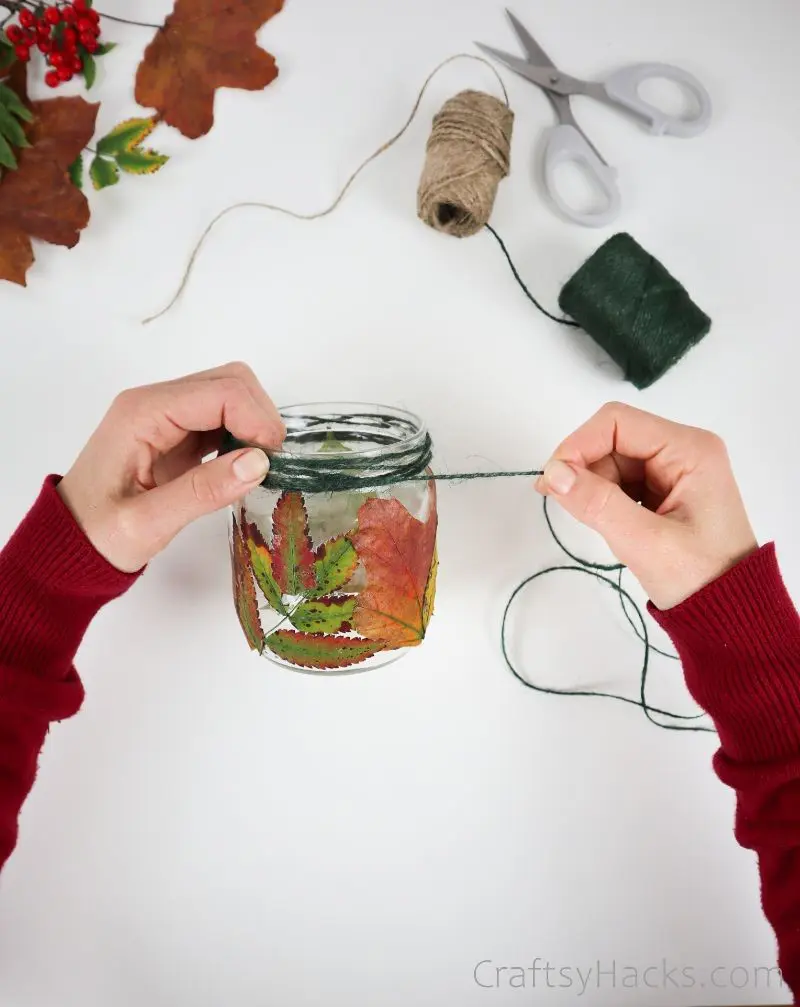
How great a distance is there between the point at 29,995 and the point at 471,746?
0.59m

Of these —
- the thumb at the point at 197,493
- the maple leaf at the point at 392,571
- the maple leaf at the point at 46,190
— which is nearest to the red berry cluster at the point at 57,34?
the maple leaf at the point at 46,190

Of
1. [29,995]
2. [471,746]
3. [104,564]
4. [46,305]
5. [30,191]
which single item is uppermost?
[30,191]

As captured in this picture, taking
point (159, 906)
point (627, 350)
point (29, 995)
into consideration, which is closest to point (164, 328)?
point (627, 350)

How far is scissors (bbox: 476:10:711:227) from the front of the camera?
0.97 metres

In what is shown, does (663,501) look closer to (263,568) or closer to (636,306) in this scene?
(636,306)

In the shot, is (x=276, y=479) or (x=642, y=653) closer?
(x=276, y=479)

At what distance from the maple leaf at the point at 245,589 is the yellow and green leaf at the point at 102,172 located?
1.56ft

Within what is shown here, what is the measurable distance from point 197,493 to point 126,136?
20.6 inches

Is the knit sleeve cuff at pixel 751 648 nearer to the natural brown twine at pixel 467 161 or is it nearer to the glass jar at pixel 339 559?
the glass jar at pixel 339 559

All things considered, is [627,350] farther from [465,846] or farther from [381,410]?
[465,846]

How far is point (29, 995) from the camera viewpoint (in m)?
0.93

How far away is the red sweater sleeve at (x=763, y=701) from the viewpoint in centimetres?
75

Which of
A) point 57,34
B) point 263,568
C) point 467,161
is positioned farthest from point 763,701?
point 57,34

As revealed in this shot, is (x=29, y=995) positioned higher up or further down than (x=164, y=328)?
further down
